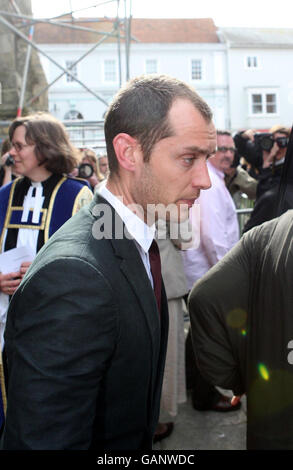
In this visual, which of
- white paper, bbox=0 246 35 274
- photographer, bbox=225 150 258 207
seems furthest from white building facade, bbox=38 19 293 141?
white paper, bbox=0 246 35 274

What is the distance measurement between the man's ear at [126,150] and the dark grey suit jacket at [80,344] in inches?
7.7

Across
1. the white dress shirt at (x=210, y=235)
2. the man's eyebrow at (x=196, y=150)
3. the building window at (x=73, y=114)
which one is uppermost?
the building window at (x=73, y=114)

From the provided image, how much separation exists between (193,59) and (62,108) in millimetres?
10332

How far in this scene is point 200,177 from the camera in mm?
1376

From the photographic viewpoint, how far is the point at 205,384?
10.8ft

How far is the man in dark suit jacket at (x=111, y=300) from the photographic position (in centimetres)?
101

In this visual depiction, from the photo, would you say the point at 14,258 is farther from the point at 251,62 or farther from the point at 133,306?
the point at 251,62

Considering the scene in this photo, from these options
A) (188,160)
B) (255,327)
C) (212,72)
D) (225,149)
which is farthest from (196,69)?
(188,160)

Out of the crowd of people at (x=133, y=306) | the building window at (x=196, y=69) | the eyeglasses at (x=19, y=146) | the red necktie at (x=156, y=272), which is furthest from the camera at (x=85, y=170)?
the building window at (x=196, y=69)

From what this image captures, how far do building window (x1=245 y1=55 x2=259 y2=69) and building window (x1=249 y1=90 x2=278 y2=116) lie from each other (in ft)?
6.51

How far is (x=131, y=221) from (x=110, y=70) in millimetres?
31210

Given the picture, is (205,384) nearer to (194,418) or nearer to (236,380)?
(194,418)

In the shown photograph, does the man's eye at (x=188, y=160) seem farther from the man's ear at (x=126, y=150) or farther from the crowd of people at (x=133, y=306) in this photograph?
the man's ear at (x=126, y=150)

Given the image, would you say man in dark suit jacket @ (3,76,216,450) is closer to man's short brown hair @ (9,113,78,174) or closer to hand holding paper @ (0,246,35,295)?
hand holding paper @ (0,246,35,295)
